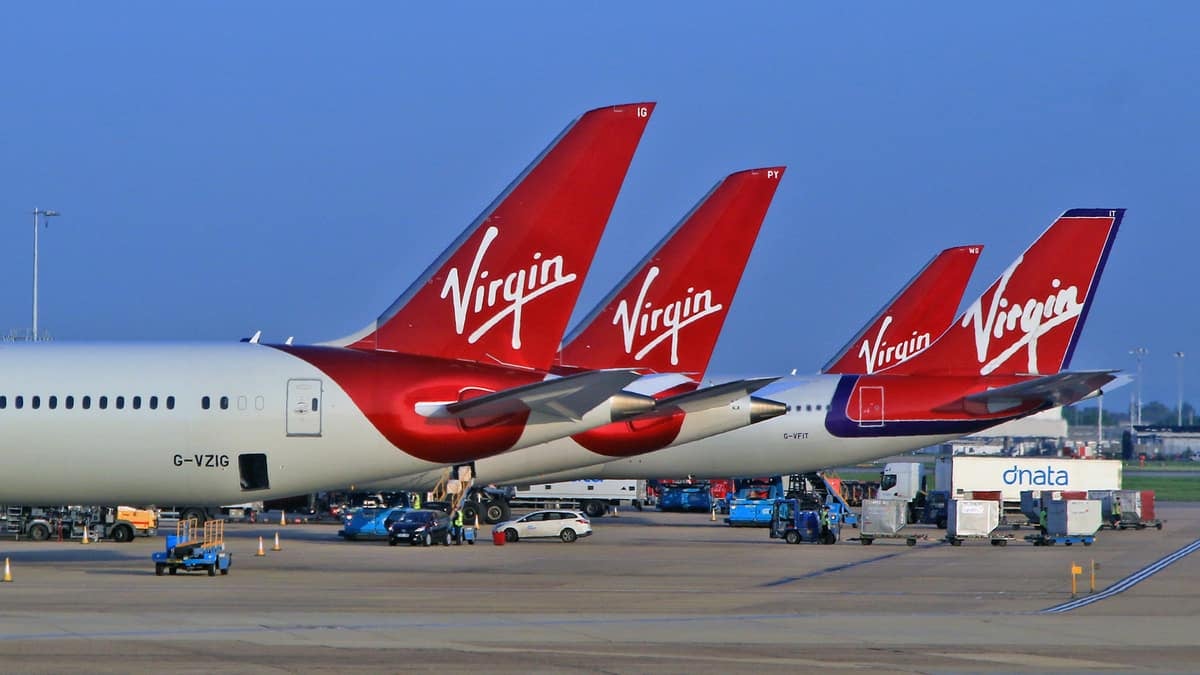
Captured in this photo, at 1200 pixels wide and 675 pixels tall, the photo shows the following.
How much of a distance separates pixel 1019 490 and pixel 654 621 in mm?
51614

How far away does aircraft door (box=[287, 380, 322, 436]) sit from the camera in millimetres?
37375

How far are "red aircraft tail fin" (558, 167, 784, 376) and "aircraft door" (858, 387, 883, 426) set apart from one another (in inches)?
656

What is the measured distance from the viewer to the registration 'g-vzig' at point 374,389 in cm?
3738

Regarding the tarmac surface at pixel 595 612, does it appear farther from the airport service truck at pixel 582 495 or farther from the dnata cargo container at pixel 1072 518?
the airport service truck at pixel 582 495

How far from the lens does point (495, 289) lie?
38.0 meters

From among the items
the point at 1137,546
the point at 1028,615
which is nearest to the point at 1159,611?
the point at 1028,615

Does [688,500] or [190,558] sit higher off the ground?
[190,558]

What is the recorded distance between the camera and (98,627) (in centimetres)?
2759

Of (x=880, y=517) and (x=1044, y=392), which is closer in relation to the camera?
(x=1044, y=392)

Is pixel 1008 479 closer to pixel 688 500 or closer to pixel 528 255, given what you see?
pixel 688 500

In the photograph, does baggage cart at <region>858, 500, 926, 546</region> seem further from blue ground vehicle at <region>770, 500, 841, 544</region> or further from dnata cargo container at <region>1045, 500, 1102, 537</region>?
dnata cargo container at <region>1045, 500, 1102, 537</region>

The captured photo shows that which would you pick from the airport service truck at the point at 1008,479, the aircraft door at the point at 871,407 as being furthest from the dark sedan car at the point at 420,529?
the airport service truck at the point at 1008,479

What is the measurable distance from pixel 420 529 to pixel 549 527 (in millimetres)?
6321

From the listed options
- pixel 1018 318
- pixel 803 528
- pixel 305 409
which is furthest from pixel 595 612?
pixel 1018 318
